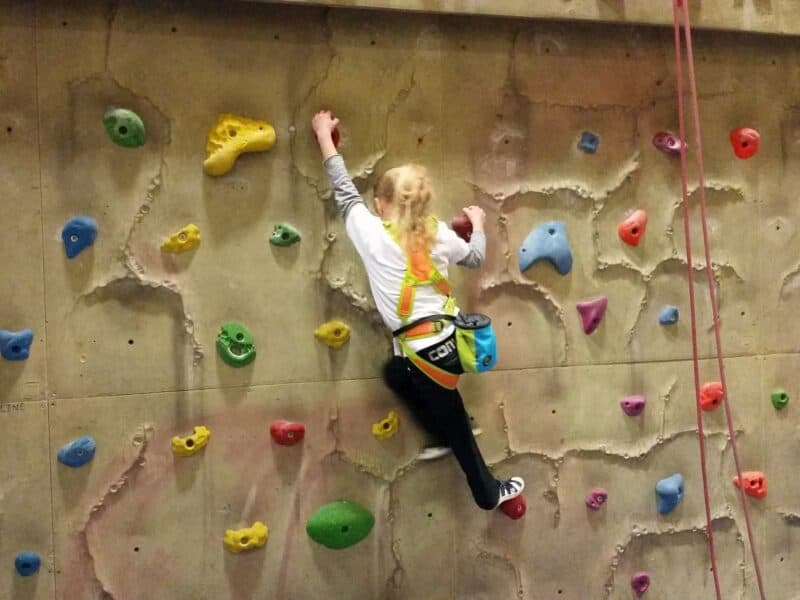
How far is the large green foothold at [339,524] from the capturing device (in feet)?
6.87

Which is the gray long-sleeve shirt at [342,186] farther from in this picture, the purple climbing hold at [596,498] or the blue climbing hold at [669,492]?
the blue climbing hold at [669,492]

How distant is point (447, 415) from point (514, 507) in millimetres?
426

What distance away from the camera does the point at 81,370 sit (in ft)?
6.41

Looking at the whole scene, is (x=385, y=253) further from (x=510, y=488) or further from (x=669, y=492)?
(x=669, y=492)

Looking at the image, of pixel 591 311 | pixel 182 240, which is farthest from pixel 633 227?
pixel 182 240

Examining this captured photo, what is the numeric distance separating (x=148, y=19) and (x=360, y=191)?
730 mm

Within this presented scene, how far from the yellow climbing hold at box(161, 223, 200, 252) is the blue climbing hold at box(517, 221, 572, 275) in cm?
96

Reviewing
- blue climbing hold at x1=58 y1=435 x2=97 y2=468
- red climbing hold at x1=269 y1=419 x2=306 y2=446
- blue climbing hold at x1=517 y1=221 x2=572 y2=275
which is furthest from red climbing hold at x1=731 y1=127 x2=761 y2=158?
blue climbing hold at x1=58 y1=435 x2=97 y2=468

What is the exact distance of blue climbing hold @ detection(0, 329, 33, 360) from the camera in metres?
1.89

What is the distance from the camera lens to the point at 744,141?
2.40 m

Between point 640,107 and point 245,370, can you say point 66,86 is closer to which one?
point 245,370

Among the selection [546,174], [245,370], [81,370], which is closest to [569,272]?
[546,174]

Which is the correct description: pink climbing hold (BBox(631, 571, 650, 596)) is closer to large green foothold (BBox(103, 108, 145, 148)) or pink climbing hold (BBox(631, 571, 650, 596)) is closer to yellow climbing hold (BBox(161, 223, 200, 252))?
yellow climbing hold (BBox(161, 223, 200, 252))

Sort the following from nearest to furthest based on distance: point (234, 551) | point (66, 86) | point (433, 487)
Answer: point (66, 86), point (234, 551), point (433, 487)
